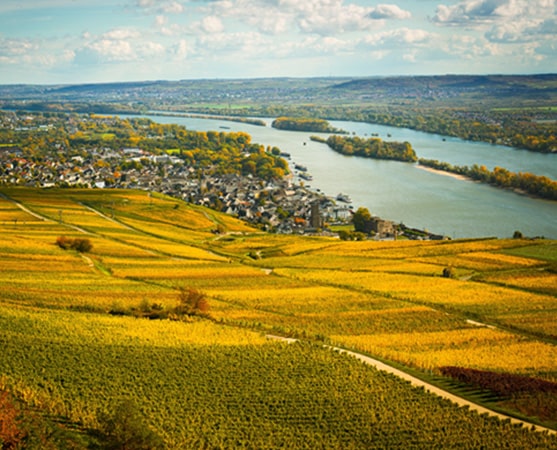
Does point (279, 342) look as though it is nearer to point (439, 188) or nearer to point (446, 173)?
point (439, 188)

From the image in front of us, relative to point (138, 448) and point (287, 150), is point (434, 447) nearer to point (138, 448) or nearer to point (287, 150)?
point (138, 448)

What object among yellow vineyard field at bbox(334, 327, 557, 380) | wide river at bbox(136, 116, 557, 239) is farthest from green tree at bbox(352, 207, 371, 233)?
yellow vineyard field at bbox(334, 327, 557, 380)

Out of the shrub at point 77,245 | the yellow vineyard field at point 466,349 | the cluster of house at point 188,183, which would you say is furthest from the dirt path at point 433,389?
the cluster of house at point 188,183

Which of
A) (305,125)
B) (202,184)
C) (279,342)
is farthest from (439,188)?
(305,125)

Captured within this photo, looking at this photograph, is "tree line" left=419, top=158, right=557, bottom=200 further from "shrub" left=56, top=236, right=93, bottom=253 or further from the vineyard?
"shrub" left=56, top=236, right=93, bottom=253

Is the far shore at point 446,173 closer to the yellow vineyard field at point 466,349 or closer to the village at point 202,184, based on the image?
the village at point 202,184

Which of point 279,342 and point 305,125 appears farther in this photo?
point 305,125

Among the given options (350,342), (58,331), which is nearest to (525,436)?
(350,342)
